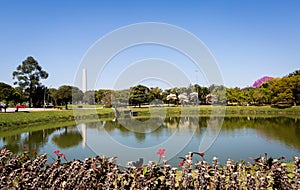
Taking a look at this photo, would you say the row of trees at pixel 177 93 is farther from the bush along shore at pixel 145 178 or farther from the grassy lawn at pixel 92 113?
the bush along shore at pixel 145 178

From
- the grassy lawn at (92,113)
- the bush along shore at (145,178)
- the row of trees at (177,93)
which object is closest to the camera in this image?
the bush along shore at (145,178)

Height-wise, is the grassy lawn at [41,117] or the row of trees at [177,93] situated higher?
the row of trees at [177,93]

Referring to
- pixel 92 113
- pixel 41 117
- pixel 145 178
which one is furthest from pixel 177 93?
pixel 145 178

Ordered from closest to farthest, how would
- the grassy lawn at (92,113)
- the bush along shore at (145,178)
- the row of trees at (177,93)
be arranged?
the bush along shore at (145,178) < the grassy lawn at (92,113) < the row of trees at (177,93)

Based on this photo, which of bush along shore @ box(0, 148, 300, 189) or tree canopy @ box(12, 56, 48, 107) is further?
tree canopy @ box(12, 56, 48, 107)

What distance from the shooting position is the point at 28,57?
48281 millimetres

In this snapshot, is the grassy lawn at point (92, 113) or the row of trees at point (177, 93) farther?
the row of trees at point (177, 93)

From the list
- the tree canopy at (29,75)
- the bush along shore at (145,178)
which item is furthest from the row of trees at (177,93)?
the bush along shore at (145,178)

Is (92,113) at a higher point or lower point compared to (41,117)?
higher

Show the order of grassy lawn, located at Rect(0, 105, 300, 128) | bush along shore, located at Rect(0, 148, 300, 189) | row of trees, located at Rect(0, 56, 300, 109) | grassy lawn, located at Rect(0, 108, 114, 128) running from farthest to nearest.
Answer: row of trees, located at Rect(0, 56, 300, 109), grassy lawn, located at Rect(0, 105, 300, 128), grassy lawn, located at Rect(0, 108, 114, 128), bush along shore, located at Rect(0, 148, 300, 189)

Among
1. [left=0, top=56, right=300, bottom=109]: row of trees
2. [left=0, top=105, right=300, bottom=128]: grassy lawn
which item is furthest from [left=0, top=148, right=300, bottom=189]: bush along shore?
[left=0, top=56, right=300, bottom=109]: row of trees

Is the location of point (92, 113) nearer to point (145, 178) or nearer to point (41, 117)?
point (41, 117)

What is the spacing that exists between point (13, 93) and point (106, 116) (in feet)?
53.0

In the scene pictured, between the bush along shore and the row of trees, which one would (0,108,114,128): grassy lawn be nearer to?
the row of trees
